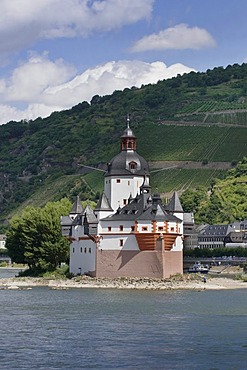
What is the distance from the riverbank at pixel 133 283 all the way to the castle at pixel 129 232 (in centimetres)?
105

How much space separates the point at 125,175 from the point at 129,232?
7060 millimetres

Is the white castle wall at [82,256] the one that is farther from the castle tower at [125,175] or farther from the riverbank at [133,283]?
the castle tower at [125,175]

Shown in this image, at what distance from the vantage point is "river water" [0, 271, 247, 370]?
35.8m

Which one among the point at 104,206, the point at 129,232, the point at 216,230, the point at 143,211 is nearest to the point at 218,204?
the point at 216,230

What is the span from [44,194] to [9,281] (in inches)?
4280

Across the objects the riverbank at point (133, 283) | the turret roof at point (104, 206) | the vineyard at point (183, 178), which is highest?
the vineyard at point (183, 178)

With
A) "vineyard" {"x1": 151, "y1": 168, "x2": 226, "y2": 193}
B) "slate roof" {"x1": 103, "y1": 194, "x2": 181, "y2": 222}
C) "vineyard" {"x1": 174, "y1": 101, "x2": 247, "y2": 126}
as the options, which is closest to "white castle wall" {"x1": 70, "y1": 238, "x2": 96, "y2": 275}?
"slate roof" {"x1": 103, "y1": 194, "x2": 181, "y2": 222}

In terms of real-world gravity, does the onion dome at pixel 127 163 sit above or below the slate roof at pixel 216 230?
above

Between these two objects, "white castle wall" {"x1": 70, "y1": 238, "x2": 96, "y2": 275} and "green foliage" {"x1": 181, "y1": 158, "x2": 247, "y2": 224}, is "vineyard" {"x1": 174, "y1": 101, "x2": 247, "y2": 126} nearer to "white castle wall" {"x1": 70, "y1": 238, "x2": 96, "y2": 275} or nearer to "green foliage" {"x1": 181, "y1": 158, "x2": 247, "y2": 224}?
"green foliage" {"x1": 181, "y1": 158, "x2": 247, "y2": 224}

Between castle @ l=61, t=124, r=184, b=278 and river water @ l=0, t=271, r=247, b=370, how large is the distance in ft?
25.7

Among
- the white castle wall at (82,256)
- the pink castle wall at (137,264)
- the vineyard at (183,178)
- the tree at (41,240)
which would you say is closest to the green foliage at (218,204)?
the vineyard at (183,178)

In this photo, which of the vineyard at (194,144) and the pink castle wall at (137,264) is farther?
the vineyard at (194,144)

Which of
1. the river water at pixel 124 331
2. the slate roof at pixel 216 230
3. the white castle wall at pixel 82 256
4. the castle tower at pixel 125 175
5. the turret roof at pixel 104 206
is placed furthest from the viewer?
the slate roof at pixel 216 230

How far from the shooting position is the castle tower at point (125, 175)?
7825 cm
